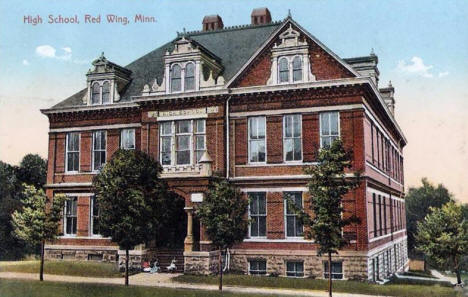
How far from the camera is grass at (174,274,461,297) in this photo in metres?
21.3

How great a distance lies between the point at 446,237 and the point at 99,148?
22.0m

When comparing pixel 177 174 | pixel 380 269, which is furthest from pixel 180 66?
pixel 380 269

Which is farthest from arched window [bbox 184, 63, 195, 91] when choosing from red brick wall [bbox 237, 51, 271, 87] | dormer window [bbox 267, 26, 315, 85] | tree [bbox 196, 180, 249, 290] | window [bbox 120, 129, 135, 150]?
tree [bbox 196, 180, 249, 290]

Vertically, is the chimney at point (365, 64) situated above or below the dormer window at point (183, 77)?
above

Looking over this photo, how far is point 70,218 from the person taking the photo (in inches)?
1227

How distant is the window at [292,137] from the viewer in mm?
26438

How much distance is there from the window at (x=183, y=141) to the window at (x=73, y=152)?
7241 millimetres

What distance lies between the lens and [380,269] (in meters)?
28.7

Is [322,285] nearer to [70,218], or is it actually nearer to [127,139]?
[127,139]

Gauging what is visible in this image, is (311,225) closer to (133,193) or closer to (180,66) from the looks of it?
(133,193)

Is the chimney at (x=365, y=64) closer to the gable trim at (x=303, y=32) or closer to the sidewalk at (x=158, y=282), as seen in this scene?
the gable trim at (x=303, y=32)

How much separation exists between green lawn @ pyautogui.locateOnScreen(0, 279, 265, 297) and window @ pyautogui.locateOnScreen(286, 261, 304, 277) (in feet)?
20.7

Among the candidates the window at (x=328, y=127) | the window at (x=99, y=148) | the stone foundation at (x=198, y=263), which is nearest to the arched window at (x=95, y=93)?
the window at (x=99, y=148)

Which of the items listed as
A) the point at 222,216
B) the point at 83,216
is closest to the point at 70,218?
the point at 83,216
